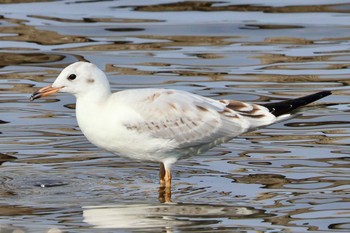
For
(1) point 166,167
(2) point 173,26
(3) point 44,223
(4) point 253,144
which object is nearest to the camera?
(3) point 44,223

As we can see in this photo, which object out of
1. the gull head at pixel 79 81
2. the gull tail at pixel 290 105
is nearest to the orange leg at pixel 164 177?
the gull head at pixel 79 81

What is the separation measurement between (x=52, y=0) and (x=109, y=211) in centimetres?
1067

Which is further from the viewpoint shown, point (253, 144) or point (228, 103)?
point (253, 144)

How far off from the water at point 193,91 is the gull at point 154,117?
30 cm

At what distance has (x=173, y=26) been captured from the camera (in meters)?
18.1

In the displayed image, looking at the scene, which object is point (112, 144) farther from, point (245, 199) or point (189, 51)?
point (189, 51)

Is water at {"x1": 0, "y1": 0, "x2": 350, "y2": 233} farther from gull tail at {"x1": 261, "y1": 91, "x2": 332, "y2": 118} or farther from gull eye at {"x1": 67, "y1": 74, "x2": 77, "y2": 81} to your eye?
gull eye at {"x1": 67, "y1": 74, "x2": 77, "y2": 81}

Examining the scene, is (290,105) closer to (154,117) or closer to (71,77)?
(154,117)

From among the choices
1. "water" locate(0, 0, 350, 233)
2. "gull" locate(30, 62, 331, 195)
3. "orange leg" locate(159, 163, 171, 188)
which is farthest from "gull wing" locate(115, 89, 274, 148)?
"water" locate(0, 0, 350, 233)

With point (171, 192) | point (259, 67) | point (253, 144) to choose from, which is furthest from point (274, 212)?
point (259, 67)

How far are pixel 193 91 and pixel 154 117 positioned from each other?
3.94m

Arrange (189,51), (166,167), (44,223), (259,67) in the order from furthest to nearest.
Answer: (189,51), (259,67), (166,167), (44,223)

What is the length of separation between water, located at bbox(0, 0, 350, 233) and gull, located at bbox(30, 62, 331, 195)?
303mm

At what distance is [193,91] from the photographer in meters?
14.4
